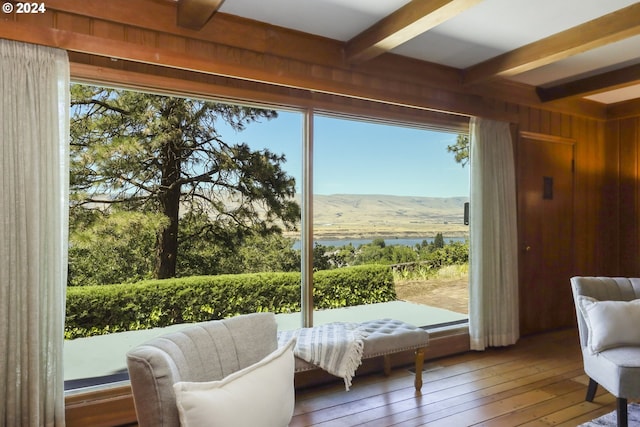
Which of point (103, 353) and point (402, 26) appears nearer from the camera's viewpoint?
point (402, 26)

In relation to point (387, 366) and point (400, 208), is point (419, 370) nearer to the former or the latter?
point (387, 366)

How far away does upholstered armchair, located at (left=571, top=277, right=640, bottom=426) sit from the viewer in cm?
244

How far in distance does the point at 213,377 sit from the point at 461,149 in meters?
3.52

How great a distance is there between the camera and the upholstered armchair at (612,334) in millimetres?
2436

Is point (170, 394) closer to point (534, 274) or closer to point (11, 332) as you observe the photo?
point (11, 332)

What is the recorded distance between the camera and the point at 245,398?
53.2 inches

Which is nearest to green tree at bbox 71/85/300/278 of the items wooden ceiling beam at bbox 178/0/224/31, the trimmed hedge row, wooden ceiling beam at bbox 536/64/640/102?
the trimmed hedge row

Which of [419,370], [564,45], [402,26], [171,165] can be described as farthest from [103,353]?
[564,45]

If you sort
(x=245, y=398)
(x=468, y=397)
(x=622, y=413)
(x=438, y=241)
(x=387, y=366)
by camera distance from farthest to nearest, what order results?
1. (x=438, y=241)
2. (x=387, y=366)
3. (x=468, y=397)
4. (x=622, y=413)
5. (x=245, y=398)

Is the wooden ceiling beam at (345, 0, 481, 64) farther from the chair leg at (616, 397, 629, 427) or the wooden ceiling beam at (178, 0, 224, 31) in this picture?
the chair leg at (616, 397, 629, 427)

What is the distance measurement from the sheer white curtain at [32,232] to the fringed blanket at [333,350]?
1352 mm

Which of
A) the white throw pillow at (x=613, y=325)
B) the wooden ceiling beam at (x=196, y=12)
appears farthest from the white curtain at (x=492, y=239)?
the wooden ceiling beam at (x=196, y=12)

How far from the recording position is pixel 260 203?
3.43 m

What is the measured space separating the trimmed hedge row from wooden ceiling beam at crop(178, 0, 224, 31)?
1.76 metres
